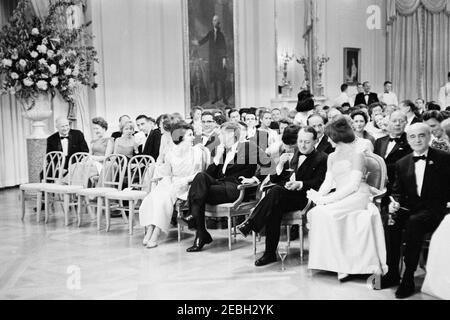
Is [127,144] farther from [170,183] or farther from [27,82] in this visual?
[27,82]

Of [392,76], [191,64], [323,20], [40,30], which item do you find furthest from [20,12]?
[392,76]

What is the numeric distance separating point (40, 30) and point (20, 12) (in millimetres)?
454

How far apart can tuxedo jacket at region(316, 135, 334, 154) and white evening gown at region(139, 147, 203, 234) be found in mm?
1401

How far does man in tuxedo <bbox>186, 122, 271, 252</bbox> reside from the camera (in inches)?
240

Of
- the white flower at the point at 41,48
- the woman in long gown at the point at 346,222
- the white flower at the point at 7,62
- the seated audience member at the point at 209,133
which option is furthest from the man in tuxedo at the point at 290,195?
the white flower at the point at 7,62

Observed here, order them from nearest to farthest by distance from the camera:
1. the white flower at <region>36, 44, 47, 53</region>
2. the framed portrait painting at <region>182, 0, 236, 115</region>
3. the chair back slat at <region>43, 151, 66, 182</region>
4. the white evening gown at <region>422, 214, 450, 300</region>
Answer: the white evening gown at <region>422, 214, 450, 300</region> → the chair back slat at <region>43, 151, 66, 182</region> → the white flower at <region>36, 44, 47, 53</region> → the framed portrait painting at <region>182, 0, 236, 115</region>

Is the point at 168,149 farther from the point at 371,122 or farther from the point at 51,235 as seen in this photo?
the point at 371,122

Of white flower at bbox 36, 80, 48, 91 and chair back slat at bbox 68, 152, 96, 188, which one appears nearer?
chair back slat at bbox 68, 152, 96, 188

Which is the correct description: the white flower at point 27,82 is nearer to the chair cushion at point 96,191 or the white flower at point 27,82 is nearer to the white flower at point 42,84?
the white flower at point 42,84

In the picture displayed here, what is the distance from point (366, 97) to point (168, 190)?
877 centimetres

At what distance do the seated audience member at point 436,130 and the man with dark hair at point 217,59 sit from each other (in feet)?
25.7

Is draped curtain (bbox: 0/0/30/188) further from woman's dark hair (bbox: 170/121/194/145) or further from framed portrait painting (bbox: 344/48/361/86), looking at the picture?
framed portrait painting (bbox: 344/48/361/86)

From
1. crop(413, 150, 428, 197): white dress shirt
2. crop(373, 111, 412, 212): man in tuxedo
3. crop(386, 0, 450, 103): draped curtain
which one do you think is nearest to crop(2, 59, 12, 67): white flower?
crop(373, 111, 412, 212): man in tuxedo

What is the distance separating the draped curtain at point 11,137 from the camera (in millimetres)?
10633
